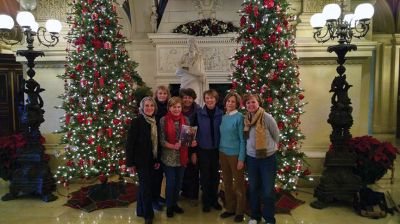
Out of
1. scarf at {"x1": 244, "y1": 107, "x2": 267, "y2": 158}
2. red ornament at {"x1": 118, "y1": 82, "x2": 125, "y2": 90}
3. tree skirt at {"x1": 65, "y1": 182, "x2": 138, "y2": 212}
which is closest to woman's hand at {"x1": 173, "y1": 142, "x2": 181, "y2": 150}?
scarf at {"x1": 244, "y1": 107, "x2": 267, "y2": 158}

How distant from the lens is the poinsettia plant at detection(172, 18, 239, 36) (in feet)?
30.5

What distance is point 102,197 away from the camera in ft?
16.0

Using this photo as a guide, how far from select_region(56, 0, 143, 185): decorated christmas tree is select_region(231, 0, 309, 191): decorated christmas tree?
6.28 ft

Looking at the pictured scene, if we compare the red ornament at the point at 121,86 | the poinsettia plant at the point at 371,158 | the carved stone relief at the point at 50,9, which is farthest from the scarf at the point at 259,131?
the carved stone relief at the point at 50,9

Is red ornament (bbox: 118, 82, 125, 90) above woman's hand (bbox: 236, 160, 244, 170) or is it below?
above

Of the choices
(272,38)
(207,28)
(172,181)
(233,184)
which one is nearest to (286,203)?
(233,184)

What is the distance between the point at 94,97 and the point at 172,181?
1.82 meters

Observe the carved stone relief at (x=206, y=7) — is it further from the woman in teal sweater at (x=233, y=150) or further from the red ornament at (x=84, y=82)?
the woman in teal sweater at (x=233, y=150)

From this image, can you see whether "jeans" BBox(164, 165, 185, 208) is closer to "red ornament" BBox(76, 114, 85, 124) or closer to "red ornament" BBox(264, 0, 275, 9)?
"red ornament" BBox(76, 114, 85, 124)

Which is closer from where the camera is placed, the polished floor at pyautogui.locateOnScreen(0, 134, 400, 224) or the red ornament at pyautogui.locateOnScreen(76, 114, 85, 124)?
the polished floor at pyautogui.locateOnScreen(0, 134, 400, 224)

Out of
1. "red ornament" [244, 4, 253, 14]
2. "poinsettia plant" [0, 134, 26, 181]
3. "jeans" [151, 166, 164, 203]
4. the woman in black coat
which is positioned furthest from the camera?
"poinsettia plant" [0, 134, 26, 181]

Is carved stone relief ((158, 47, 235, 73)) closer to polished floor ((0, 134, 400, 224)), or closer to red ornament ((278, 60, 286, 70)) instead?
red ornament ((278, 60, 286, 70))

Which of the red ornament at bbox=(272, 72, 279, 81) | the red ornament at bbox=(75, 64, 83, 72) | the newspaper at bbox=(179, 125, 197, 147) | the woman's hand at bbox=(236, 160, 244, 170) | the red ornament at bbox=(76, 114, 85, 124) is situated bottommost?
the woman's hand at bbox=(236, 160, 244, 170)

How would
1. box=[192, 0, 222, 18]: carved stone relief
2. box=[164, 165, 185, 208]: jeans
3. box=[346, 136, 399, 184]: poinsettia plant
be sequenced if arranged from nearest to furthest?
1. box=[164, 165, 185, 208]: jeans
2. box=[346, 136, 399, 184]: poinsettia plant
3. box=[192, 0, 222, 18]: carved stone relief
